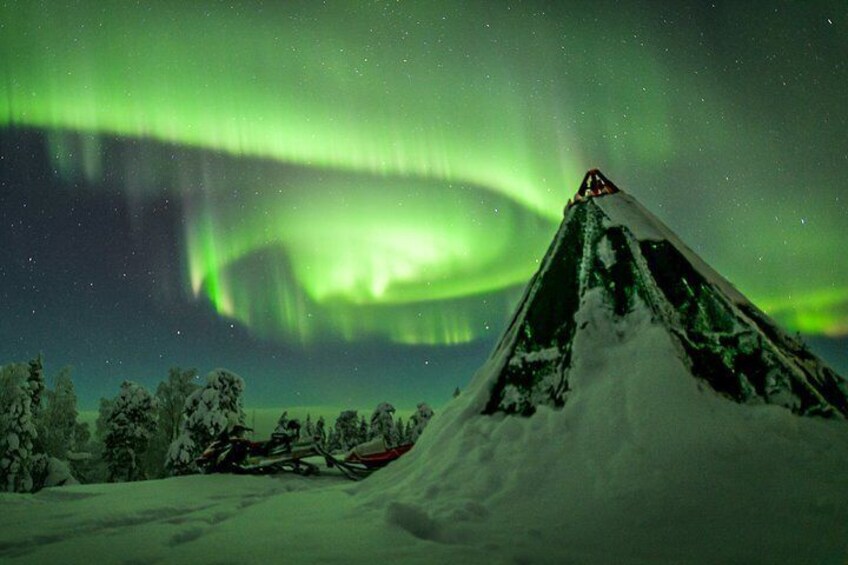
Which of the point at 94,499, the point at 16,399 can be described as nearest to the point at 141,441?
the point at 16,399

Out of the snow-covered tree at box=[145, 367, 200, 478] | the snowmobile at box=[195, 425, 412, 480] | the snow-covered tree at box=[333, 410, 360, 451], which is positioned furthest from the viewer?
the snow-covered tree at box=[333, 410, 360, 451]

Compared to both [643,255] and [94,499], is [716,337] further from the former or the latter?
[94,499]

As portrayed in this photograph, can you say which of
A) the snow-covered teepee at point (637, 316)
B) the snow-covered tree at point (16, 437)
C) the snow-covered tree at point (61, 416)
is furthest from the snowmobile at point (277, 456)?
the snow-covered tree at point (61, 416)

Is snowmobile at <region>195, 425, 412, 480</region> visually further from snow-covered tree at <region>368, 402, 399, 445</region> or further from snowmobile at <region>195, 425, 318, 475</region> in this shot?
snow-covered tree at <region>368, 402, 399, 445</region>

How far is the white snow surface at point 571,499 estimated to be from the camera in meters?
3.58

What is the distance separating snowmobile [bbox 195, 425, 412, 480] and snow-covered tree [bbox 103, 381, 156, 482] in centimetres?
2385

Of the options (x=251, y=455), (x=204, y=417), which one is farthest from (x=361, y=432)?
(x=251, y=455)

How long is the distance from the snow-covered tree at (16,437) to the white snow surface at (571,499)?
71.9ft

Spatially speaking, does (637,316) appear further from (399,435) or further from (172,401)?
(399,435)

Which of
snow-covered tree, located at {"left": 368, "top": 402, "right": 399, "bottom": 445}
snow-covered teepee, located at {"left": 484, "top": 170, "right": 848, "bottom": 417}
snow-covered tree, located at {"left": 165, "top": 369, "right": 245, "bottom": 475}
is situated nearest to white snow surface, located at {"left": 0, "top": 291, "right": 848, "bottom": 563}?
snow-covered teepee, located at {"left": 484, "top": 170, "right": 848, "bottom": 417}

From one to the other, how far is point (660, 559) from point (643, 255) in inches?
193

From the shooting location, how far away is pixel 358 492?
21.3 feet

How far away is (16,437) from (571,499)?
28.9 metres

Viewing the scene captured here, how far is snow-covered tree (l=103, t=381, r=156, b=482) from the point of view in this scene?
27.9 metres
